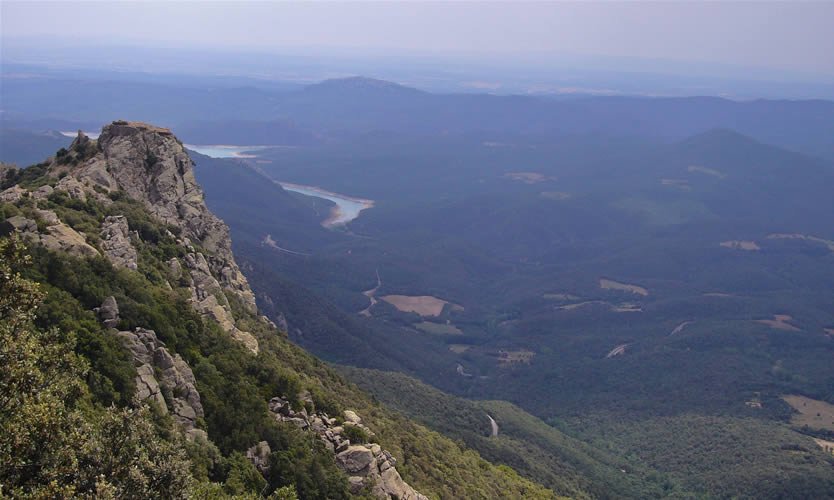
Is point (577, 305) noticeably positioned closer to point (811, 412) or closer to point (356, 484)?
point (811, 412)

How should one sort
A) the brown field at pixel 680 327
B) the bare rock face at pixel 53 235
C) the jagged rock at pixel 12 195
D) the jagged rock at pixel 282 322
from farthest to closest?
the brown field at pixel 680 327 < the jagged rock at pixel 282 322 < the jagged rock at pixel 12 195 < the bare rock face at pixel 53 235

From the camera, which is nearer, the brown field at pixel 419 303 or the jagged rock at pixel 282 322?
the jagged rock at pixel 282 322

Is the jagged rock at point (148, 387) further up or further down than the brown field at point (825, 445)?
further up

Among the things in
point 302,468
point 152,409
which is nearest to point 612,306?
point 302,468

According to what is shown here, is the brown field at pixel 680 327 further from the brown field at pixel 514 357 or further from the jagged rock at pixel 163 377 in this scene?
the jagged rock at pixel 163 377

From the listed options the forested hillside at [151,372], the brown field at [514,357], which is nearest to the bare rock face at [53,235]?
the forested hillside at [151,372]

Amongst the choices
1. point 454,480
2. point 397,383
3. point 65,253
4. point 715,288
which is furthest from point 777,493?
point 715,288

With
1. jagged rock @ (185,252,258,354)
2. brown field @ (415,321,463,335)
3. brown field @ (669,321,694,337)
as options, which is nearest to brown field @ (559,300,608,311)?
brown field @ (669,321,694,337)
